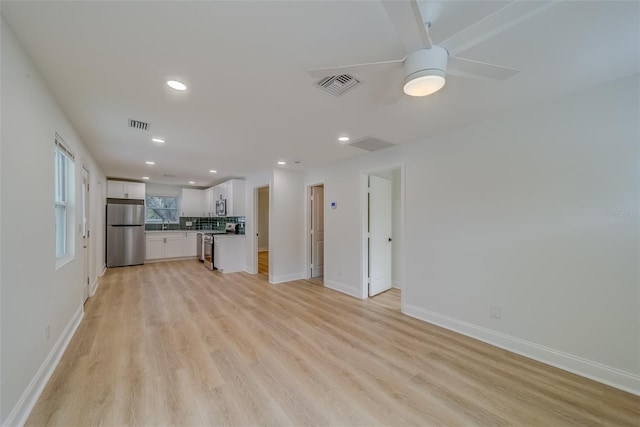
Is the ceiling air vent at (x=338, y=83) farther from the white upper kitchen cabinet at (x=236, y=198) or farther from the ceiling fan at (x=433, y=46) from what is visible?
the white upper kitchen cabinet at (x=236, y=198)

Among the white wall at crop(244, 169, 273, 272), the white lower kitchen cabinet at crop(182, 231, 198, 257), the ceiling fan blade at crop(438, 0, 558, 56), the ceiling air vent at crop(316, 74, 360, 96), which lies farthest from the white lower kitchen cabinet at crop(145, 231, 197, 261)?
the ceiling fan blade at crop(438, 0, 558, 56)

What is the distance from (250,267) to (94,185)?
335 cm

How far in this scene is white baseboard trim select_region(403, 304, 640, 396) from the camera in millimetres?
1931

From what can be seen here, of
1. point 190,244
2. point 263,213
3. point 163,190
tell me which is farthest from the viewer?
point 263,213

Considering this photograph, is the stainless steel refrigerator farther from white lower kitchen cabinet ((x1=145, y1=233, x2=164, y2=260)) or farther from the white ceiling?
the white ceiling

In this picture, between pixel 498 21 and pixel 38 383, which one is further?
pixel 38 383

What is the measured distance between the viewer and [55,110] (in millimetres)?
2248

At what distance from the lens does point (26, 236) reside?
5.43 feet

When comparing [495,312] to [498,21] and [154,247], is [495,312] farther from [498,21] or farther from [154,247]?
[154,247]

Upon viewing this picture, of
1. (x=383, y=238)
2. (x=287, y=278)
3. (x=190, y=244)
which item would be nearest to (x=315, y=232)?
(x=287, y=278)

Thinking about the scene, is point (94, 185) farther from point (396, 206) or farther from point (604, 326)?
point (604, 326)

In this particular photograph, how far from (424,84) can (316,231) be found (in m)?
4.44

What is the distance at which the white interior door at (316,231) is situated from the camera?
18.2 feet

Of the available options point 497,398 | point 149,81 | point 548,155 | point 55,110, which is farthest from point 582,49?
point 55,110
